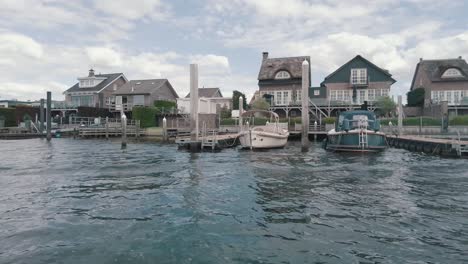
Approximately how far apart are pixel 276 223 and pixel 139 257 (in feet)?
11.3


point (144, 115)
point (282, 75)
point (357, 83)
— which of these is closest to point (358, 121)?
point (357, 83)

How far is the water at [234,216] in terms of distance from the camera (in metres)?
6.76

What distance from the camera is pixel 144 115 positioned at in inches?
2120

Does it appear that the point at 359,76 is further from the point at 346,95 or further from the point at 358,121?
the point at 358,121

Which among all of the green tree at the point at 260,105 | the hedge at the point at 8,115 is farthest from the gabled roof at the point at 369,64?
the hedge at the point at 8,115

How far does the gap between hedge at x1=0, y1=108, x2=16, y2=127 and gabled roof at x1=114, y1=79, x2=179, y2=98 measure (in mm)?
15953

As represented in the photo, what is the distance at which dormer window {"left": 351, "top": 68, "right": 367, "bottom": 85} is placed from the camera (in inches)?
2073

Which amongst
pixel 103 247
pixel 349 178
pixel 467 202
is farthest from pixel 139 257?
pixel 349 178

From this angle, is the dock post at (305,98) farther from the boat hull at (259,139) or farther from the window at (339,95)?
the window at (339,95)

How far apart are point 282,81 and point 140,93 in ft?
79.8

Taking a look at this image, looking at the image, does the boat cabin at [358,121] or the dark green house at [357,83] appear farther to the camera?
the dark green house at [357,83]

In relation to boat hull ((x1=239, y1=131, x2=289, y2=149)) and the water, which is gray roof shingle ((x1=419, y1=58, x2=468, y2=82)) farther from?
the water

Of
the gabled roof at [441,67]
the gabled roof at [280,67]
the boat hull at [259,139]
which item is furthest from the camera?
the gabled roof at [280,67]

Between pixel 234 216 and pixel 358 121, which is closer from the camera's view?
pixel 234 216
